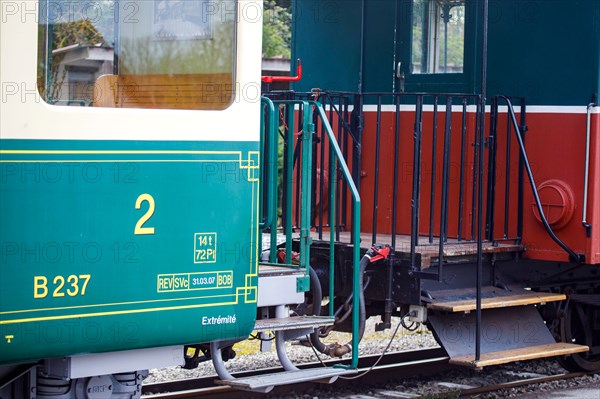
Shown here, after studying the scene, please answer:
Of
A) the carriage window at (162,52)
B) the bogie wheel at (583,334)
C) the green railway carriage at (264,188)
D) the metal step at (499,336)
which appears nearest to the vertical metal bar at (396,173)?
the green railway carriage at (264,188)

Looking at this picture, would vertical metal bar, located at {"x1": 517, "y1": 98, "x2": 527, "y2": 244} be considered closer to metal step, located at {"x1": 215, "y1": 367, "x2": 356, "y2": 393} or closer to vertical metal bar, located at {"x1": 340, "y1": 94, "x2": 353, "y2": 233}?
vertical metal bar, located at {"x1": 340, "y1": 94, "x2": 353, "y2": 233}

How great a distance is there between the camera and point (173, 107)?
4.87 meters

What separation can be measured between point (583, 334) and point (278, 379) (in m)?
3.81

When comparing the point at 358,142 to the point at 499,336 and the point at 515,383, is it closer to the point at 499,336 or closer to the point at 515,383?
the point at 499,336

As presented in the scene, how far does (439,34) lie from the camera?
7.66 metres

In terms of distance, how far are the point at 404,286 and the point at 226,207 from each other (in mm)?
2213

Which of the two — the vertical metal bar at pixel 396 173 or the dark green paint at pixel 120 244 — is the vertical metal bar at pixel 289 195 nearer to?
the dark green paint at pixel 120 244

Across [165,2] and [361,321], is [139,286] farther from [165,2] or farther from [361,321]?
[361,321]

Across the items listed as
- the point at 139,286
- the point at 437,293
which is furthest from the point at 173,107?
the point at 437,293

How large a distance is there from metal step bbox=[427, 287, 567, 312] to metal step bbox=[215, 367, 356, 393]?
1.38 m

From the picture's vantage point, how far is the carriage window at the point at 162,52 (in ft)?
16.0

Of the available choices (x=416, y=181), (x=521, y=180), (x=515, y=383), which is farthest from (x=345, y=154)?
(x=515, y=383)

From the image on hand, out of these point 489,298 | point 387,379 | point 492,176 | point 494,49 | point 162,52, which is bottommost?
point 387,379

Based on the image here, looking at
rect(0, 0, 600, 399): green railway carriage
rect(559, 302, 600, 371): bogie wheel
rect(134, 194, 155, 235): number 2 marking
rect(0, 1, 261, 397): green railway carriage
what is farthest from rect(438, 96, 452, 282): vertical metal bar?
rect(134, 194, 155, 235): number 2 marking
